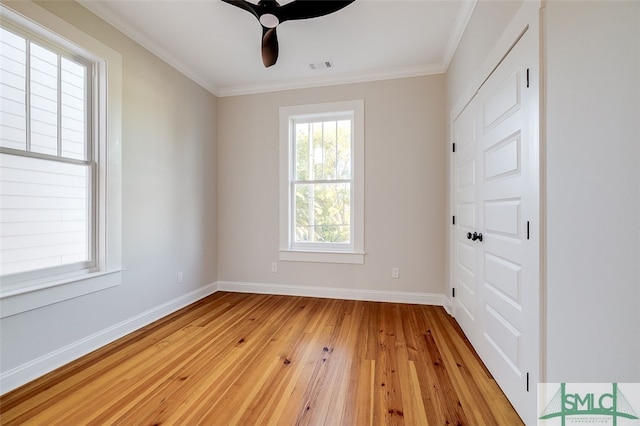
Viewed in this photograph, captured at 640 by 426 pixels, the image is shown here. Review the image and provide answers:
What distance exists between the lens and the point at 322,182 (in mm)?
3477

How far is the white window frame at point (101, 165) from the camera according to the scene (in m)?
1.84

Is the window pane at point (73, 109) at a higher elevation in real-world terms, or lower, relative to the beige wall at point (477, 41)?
lower

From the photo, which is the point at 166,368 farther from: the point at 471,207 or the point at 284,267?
the point at 471,207

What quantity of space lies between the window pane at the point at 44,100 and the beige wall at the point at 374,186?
1855mm

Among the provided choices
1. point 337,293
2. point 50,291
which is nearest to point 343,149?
point 337,293

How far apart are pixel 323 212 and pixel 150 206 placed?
196 cm

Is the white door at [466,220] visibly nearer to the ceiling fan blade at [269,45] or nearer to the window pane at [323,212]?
the window pane at [323,212]

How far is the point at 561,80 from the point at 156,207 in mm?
3184

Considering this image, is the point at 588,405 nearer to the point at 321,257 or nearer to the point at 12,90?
the point at 321,257

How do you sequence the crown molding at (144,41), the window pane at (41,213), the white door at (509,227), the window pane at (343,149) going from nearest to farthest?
the white door at (509,227) → the window pane at (41,213) → the crown molding at (144,41) → the window pane at (343,149)

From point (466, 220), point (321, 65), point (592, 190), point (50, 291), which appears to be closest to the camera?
point (592, 190)

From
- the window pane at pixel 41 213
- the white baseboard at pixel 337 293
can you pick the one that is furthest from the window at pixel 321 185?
the window pane at pixel 41 213

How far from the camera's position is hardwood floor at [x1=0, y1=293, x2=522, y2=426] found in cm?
140

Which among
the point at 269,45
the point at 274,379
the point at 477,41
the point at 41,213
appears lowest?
the point at 274,379
